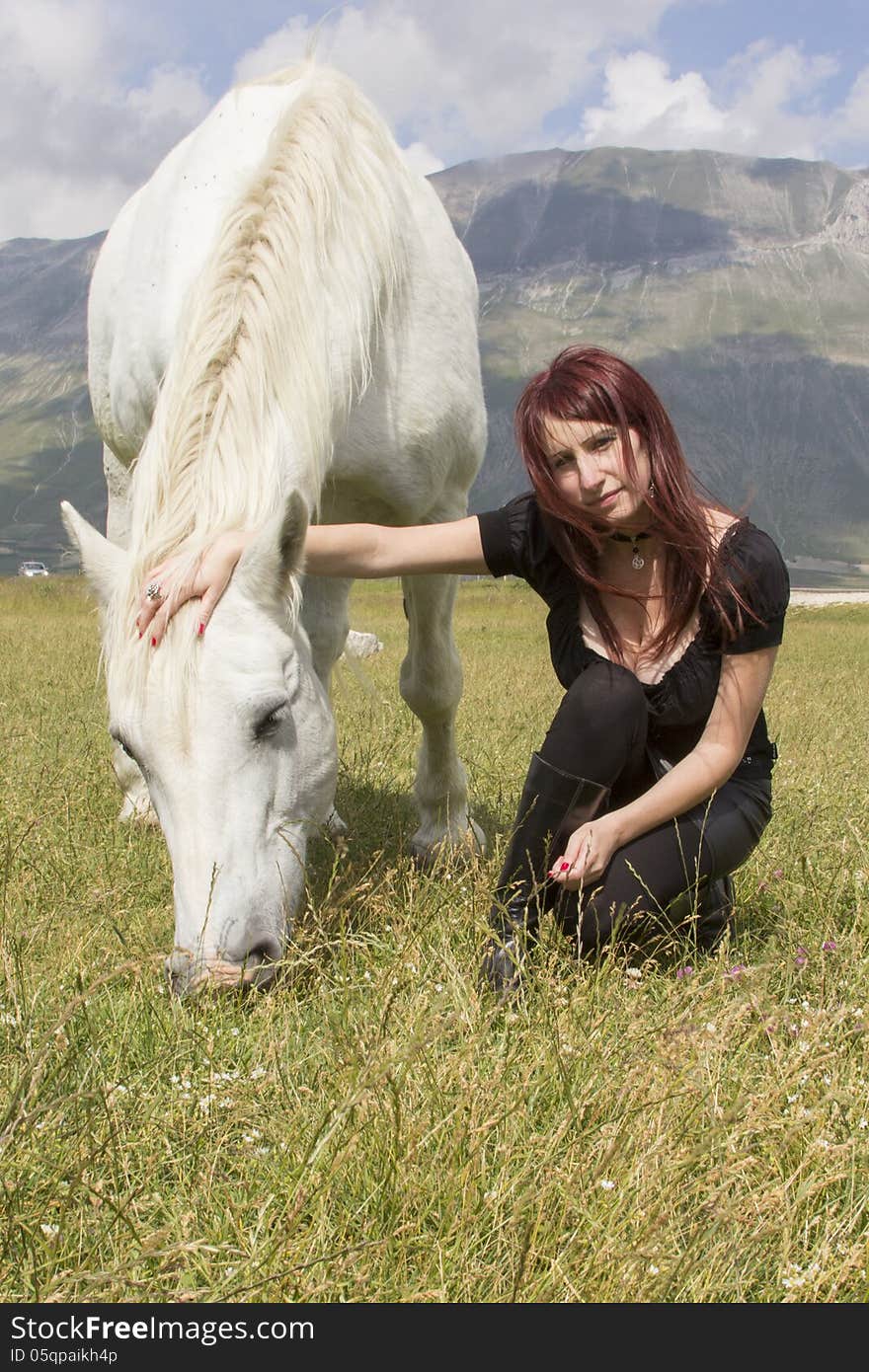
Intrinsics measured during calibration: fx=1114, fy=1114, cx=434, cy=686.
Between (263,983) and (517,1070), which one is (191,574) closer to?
(263,983)

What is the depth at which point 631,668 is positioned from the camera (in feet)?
11.7

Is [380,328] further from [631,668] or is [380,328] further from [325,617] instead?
[631,668]

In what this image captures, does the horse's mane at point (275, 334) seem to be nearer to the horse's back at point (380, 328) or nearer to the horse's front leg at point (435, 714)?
the horse's back at point (380, 328)

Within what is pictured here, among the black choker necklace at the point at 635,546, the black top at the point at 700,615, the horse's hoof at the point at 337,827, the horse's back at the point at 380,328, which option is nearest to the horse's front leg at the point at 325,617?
the horse's back at the point at 380,328

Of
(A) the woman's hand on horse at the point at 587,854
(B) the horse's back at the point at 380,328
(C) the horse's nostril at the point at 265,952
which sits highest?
(B) the horse's back at the point at 380,328

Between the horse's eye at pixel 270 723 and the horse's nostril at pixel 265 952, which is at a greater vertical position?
the horse's eye at pixel 270 723

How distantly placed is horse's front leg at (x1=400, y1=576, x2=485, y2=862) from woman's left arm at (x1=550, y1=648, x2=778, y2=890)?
2111 mm

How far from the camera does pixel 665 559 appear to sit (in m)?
3.53

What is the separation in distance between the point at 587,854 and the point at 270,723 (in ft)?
3.28

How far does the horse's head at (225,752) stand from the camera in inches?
109

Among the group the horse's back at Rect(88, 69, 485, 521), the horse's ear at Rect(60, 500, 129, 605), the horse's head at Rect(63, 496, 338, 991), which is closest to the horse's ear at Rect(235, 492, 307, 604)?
the horse's head at Rect(63, 496, 338, 991)

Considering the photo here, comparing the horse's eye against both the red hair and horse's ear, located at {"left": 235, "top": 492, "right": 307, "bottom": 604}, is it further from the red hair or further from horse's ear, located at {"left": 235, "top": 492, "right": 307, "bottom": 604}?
the red hair

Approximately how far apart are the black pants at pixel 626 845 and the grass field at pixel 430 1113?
0.17m

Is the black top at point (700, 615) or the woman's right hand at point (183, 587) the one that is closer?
the woman's right hand at point (183, 587)
